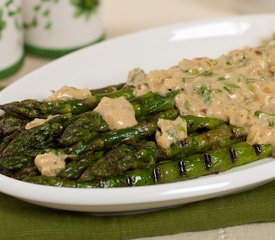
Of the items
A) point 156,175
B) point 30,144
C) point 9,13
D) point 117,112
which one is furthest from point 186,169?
point 9,13

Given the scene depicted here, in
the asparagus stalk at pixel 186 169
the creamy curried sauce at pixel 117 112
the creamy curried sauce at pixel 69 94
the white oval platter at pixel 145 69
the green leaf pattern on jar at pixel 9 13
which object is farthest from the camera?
the green leaf pattern on jar at pixel 9 13

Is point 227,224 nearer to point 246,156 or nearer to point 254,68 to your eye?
point 246,156

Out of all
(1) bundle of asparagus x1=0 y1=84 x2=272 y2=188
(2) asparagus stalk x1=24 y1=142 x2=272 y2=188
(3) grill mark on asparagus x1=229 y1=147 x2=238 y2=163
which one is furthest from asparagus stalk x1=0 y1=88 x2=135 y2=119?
(3) grill mark on asparagus x1=229 y1=147 x2=238 y2=163

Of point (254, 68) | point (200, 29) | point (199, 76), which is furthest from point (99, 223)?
point (200, 29)

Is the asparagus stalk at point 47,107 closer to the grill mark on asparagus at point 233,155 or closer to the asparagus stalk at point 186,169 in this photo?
the asparagus stalk at point 186,169

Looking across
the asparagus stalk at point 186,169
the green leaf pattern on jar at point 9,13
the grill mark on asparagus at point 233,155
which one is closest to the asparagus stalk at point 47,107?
the asparagus stalk at point 186,169

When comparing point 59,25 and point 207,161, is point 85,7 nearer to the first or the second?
point 59,25

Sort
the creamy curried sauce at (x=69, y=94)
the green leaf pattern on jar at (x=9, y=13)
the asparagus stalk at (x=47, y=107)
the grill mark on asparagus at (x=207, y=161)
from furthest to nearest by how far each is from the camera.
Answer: the green leaf pattern on jar at (x=9, y=13) < the creamy curried sauce at (x=69, y=94) < the asparagus stalk at (x=47, y=107) < the grill mark on asparagus at (x=207, y=161)
